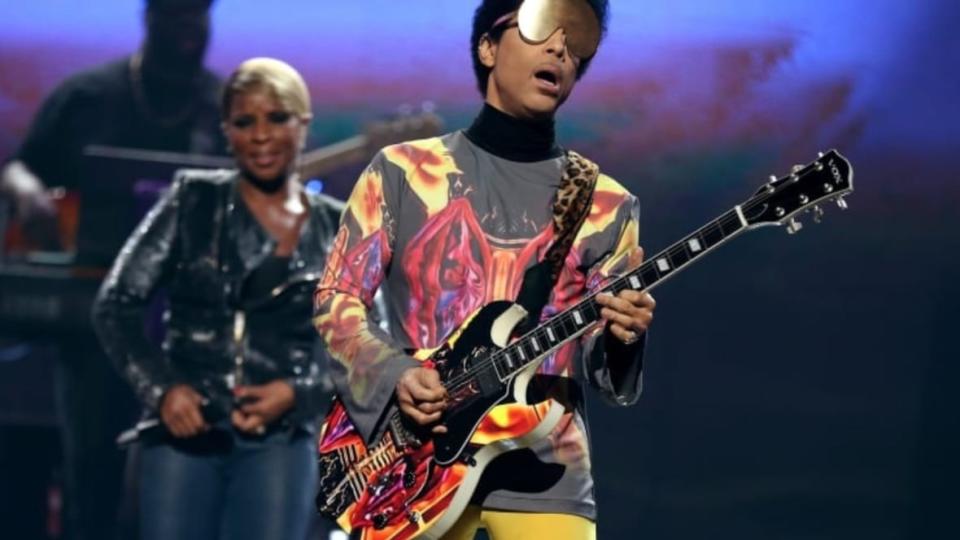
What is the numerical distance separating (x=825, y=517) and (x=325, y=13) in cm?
227

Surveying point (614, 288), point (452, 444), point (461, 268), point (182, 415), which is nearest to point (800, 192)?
point (614, 288)

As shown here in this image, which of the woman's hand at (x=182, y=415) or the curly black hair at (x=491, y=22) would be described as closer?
the curly black hair at (x=491, y=22)

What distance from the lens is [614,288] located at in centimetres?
309

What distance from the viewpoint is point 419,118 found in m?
5.34

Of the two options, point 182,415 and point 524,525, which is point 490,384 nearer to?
point 524,525

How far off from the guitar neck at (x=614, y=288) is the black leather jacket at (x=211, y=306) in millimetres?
1496

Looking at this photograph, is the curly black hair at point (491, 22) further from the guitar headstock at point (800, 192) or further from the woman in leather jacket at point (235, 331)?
the woman in leather jacket at point (235, 331)

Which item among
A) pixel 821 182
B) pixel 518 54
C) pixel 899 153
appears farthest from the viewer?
pixel 899 153

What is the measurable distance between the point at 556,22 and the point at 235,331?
1.64 meters

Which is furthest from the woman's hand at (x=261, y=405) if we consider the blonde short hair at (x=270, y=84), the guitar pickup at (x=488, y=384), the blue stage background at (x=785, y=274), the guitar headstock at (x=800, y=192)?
the guitar headstock at (x=800, y=192)

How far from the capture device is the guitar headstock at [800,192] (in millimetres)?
3025

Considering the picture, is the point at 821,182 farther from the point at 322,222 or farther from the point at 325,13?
the point at 325,13

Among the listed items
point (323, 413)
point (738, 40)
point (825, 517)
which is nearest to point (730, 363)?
point (825, 517)

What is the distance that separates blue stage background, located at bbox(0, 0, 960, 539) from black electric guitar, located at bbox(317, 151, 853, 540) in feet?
7.15
